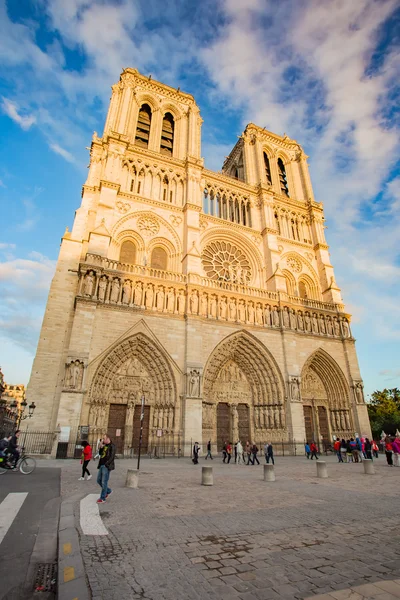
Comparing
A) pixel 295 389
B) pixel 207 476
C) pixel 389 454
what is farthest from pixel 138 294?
pixel 389 454

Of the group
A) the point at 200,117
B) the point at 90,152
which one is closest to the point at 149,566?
the point at 90,152

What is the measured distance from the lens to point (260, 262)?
25.6 meters

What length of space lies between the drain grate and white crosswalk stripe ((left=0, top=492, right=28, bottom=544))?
1.17 metres

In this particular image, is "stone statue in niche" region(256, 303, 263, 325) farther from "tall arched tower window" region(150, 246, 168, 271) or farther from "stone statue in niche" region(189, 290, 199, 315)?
"tall arched tower window" region(150, 246, 168, 271)

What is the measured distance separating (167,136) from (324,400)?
26464 millimetres

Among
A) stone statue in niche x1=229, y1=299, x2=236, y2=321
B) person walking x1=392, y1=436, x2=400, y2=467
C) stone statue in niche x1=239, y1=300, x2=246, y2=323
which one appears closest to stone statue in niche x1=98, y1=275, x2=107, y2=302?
stone statue in niche x1=229, y1=299, x2=236, y2=321

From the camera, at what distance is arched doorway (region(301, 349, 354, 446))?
22031 mm

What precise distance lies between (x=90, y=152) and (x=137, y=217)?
25.5 feet

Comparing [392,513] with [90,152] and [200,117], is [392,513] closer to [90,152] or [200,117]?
[90,152]

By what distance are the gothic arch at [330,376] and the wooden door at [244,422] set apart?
478 cm

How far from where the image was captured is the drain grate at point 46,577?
310cm

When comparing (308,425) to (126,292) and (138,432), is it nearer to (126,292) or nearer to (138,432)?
(138,432)

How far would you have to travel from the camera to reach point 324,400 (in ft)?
75.0

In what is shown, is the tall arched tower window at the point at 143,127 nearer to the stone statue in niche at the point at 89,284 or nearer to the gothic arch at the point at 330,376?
the stone statue in niche at the point at 89,284
